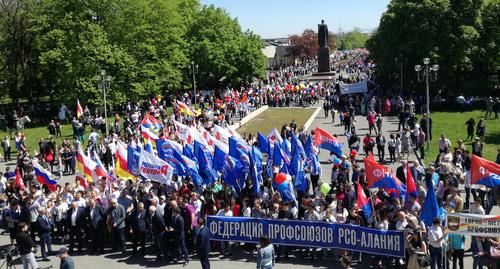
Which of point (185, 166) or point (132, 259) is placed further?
point (185, 166)

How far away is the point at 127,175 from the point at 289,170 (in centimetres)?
577

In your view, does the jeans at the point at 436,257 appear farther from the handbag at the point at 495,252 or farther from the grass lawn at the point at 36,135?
the grass lawn at the point at 36,135

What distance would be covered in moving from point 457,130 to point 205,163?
22.5 m

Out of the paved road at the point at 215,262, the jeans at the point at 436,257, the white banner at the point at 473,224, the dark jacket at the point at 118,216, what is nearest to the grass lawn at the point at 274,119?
the dark jacket at the point at 118,216

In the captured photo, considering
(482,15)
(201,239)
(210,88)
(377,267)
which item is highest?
(482,15)

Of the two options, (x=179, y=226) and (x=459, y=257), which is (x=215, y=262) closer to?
(x=179, y=226)

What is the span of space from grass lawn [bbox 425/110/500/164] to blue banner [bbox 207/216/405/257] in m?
14.5

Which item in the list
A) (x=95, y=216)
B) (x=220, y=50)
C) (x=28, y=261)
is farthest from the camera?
(x=220, y=50)

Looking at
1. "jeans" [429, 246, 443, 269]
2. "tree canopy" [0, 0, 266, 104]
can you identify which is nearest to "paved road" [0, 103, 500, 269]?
"jeans" [429, 246, 443, 269]

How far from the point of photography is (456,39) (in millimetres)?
46594

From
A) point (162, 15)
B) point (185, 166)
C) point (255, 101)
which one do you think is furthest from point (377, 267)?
point (162, 15)

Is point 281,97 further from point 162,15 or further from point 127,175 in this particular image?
point 127,175

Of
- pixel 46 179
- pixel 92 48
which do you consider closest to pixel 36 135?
pixel 92 48

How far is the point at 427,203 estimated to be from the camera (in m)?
13.7
